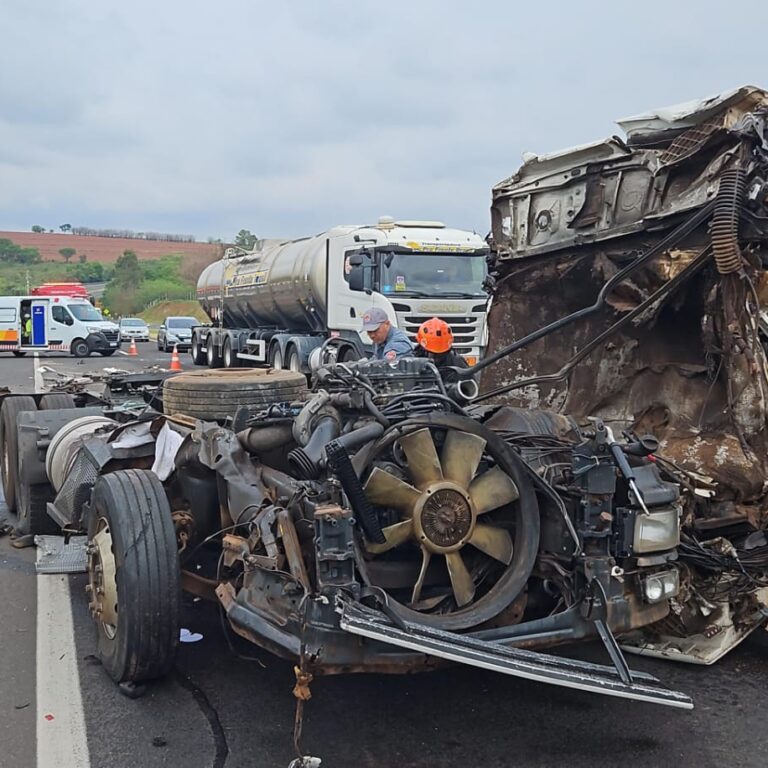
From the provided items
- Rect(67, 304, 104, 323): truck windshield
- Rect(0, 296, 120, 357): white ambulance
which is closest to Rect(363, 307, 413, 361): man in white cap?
Rect(0, 296, 120, 357): white ambulance

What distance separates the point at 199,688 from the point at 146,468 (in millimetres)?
1297

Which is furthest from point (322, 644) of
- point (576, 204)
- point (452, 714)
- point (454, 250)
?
point (454, 250)

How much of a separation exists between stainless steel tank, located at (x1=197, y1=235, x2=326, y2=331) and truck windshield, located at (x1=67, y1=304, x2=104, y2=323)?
636cm

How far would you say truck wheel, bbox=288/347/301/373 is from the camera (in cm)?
1767

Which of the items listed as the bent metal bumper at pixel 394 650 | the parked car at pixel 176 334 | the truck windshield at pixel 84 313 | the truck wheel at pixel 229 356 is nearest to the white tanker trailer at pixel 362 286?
the truck wheel at pixel 229 356

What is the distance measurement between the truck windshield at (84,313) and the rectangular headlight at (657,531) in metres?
27.6

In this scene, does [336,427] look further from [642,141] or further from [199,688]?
[642,141]

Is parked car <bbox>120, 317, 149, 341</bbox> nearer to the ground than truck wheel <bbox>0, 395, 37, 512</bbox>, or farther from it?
farther from it

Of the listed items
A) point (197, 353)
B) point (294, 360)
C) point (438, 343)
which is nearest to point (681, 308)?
point (438, 343)

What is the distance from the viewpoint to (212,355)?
24547 millimetres

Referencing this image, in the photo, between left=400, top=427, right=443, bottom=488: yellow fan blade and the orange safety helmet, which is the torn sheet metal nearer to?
left=400, top=427, right=443, bottom=488: yellow fan blade

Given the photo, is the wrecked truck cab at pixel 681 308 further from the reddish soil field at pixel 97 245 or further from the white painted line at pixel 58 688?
the reddish soil field at pixel 97 245

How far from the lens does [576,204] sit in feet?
16.8

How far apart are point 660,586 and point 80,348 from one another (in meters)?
27.6
